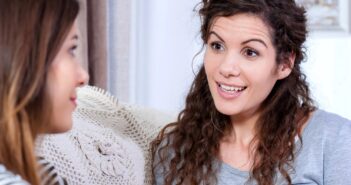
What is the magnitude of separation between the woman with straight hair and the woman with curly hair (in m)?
0.63

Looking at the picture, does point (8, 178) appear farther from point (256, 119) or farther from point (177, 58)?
point (177, 58)

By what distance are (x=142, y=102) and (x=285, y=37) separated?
3.32 ft

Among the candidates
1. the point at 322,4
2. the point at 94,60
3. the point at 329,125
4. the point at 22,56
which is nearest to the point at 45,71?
the point at 22,56

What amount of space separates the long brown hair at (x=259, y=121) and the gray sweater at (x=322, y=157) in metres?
0.03

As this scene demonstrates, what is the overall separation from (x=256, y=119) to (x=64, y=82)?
80 centimetres

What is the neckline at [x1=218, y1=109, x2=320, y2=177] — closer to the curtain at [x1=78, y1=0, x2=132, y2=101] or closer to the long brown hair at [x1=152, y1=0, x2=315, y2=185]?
the long brown hair at [x1=152, y1=0, x2=315, y2=185]

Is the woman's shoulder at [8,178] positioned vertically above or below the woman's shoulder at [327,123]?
above

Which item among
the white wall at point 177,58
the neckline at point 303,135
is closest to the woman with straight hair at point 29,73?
the neckline at point 303,135

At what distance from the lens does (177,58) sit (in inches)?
94.8

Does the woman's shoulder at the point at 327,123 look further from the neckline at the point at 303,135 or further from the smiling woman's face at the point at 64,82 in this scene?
the smiling woman's face at the point at 64,82

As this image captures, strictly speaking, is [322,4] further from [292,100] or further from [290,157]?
[290,157]

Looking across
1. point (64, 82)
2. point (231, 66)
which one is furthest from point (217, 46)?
point (64, 82)

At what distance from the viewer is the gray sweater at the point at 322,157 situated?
1.47 metres

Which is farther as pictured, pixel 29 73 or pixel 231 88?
pixel 231 88
